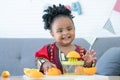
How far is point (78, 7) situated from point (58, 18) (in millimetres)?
1324

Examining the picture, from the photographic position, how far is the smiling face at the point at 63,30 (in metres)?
1.28

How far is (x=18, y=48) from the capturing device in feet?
8.14

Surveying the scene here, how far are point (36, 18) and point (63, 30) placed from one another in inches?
57.3

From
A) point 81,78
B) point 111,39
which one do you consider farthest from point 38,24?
point 81,78

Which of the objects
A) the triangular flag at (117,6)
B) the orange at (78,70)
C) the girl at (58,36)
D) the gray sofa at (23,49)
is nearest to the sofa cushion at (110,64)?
the gray sofa at (23,49)

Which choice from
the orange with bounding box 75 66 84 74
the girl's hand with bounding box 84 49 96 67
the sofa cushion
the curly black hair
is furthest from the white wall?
the orange with bounding box 75 66 84 74

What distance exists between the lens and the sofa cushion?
1.89m

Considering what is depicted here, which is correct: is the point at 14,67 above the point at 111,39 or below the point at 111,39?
below

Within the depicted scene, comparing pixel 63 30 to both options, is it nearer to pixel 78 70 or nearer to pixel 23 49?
pixel 78 70

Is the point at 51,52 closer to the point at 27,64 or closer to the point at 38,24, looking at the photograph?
the point at 27,64

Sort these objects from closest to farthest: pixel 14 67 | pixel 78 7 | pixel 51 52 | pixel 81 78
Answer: pixel 81 78 → pixel 51 52 → pixel 14 67 → pixel 78 7

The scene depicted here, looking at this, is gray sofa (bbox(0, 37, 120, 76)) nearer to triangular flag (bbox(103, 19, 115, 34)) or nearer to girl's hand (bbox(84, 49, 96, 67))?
triangular flag (bbox(103, 19, 115, 34))

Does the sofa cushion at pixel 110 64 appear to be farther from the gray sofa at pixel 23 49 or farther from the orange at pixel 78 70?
the orange at pixel 78 70

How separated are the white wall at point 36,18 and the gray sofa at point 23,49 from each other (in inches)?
7.3
